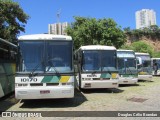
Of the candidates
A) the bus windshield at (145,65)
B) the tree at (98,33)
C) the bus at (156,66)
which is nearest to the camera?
the bus windshield at (145,65)

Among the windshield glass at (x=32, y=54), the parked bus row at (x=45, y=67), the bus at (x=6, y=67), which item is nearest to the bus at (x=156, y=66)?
the bus at (x=6, y=67)

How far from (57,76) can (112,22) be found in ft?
90.4

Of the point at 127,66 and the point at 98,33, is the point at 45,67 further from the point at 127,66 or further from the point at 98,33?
the point at 98,33

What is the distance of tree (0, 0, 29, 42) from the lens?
2823cm

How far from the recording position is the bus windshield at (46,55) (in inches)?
474

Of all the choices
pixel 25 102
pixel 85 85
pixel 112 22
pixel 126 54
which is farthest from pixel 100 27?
pixel 25 102

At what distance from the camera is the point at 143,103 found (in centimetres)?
1283

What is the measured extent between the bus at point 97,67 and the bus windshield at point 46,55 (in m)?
4.21

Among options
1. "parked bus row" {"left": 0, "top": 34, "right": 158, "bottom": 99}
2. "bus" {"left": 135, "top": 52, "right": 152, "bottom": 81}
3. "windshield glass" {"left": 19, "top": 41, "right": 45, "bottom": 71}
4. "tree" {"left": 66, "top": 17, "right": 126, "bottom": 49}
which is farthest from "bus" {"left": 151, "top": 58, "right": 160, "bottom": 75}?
"windshield glass" {"left": 19, "top": 41, "right": 45, "bottom": 71}

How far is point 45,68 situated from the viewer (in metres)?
12.0

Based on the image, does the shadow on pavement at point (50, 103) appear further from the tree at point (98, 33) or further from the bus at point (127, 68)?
the tree at point (98, 33)

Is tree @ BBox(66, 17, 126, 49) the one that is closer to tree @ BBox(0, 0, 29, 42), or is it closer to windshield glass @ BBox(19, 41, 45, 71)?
tree @ BBox(0, 0, 29, 42)

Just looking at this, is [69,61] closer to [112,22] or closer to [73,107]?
[73,107]

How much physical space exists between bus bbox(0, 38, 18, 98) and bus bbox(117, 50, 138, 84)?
814 centimetres
